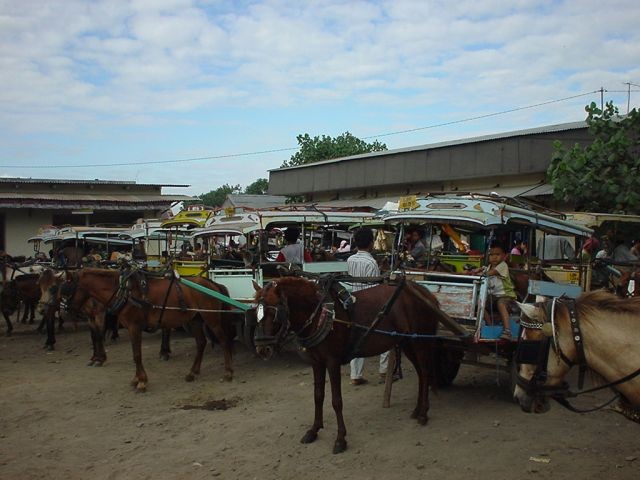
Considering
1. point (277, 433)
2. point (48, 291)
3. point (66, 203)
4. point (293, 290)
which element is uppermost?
point (66, 203)

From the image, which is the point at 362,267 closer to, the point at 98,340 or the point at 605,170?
the point at 98,340

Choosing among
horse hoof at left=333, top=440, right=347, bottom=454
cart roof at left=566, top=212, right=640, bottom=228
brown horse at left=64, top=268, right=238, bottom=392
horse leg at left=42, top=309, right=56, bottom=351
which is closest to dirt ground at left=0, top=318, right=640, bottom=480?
horse hoof at left=333, top=440, right=347, bottom=454

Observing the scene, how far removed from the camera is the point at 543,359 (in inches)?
172

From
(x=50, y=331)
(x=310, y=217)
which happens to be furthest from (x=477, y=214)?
(x=50, y=331)

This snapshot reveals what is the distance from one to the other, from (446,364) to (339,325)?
2556mm

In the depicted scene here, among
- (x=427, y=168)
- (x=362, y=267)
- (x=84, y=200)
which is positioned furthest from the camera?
(x=84, y=200)

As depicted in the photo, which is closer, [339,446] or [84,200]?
[339,446]

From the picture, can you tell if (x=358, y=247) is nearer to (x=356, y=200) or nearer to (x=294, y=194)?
(x=356, y=200)

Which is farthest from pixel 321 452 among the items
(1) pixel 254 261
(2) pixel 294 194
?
(2) pixel 294 194

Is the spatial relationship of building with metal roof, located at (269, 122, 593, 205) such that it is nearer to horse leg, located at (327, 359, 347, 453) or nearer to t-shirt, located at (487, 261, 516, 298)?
t-shirt, located at (487, 261, 516, 298)

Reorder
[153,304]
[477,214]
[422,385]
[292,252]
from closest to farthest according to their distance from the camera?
[422,385] → [477,214] → [153,304] → [292,252]

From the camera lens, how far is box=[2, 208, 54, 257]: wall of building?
25.9 m

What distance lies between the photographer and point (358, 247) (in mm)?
7992

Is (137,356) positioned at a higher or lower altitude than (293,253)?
lower
